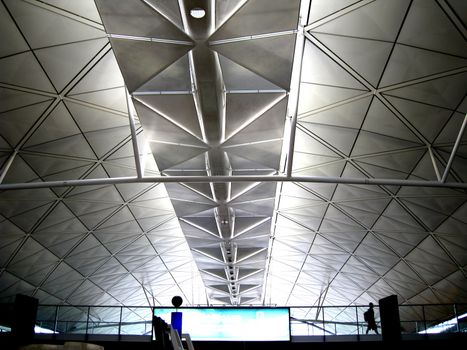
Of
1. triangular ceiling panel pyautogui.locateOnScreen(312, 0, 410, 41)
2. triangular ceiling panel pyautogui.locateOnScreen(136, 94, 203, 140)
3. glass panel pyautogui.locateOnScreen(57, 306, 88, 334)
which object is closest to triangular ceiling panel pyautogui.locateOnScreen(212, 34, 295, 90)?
triangular ceiling panel pyautogui.locateOnScreen(312, 0, 410, 41)

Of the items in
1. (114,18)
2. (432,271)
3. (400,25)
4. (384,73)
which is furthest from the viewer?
(432,271)

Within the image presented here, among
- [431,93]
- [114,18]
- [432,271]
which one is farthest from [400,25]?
[432,271]

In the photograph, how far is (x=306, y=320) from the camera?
2955 centimetres

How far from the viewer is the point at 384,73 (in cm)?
2467

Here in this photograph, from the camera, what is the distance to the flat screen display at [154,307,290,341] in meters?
30.5

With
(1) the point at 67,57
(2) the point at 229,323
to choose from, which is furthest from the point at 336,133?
(1) the point at 67,57

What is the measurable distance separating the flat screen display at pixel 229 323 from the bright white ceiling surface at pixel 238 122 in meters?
8.53

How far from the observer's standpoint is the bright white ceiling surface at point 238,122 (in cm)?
2133

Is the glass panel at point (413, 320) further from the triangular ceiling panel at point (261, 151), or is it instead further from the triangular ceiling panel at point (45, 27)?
the triangular ceiling panel at point (45, 27)

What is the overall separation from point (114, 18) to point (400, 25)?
1217 centimetres

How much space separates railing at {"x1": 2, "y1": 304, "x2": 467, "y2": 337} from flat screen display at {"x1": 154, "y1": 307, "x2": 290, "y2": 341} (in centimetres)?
154

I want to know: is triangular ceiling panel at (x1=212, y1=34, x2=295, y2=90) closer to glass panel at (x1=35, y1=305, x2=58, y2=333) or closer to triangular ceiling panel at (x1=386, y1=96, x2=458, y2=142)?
triangular ceiling panel at (x1=386, y1=96, x2=458, y2=142)

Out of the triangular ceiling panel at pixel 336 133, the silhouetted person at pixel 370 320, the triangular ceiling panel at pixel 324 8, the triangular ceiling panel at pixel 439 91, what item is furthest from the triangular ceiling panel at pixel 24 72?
the silhouetted person at pixel 370 320

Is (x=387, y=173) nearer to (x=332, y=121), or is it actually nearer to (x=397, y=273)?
(x=332, y=121)
